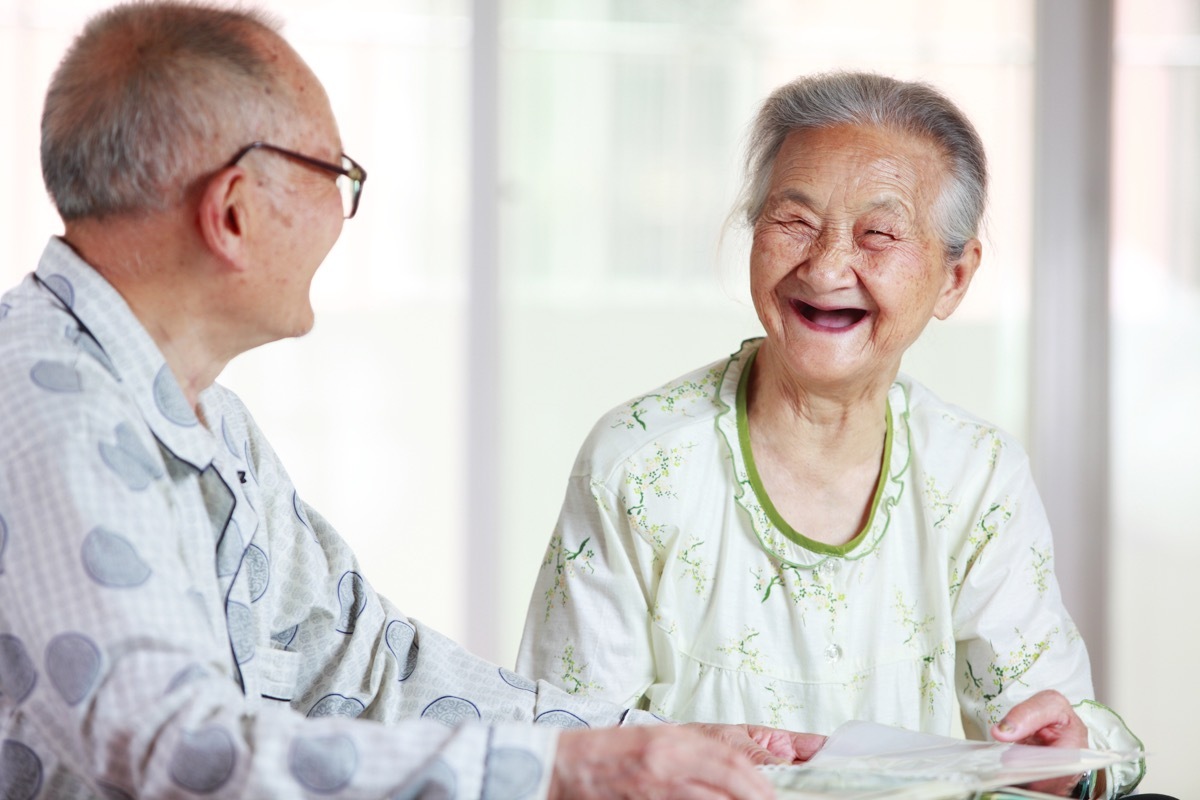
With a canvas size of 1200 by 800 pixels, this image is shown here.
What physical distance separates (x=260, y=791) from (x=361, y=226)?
109 inches

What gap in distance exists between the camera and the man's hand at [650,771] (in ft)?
3.47

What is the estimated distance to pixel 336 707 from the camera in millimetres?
1456

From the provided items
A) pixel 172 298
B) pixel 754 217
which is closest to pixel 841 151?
pixel 754 217

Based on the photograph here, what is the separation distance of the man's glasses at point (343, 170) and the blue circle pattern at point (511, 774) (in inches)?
21.8

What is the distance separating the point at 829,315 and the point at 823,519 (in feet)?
0.93

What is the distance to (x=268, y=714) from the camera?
1.00 m

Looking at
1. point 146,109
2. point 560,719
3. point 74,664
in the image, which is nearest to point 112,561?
point 74,664

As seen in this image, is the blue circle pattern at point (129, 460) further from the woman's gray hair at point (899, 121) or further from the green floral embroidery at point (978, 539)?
the green floral embroidery at point (978, 539)

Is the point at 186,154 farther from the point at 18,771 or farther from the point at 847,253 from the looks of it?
the point at 847,253

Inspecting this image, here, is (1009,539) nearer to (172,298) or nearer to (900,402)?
(900,402)

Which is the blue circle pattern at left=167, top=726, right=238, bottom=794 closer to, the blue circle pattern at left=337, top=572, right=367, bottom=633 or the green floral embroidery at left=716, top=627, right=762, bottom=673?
the blue circle pattern at left=337, top=572, right=367, bottom=633

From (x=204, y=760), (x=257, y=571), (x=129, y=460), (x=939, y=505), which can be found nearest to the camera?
(x=204, y=760)

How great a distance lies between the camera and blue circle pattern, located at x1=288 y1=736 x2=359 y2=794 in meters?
0.99

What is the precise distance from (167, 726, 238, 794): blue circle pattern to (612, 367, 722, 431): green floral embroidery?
0.91 m
